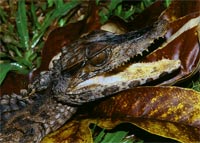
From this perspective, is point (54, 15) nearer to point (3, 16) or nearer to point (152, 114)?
point (3, 16)

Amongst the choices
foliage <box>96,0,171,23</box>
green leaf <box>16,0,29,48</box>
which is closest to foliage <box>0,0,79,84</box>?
green leaf <box>16,0,29,48</box>

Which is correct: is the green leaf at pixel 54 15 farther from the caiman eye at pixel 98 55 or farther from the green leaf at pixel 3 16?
the caiman eye at pixel 98 55

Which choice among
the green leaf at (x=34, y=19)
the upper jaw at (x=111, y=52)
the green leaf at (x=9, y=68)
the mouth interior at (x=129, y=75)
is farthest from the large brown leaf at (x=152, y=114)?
the green leaf at (x=34, y=19)

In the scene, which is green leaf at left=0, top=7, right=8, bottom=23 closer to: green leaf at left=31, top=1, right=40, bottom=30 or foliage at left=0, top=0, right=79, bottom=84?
foliage at left=0, top=0, right=79, bottom=84

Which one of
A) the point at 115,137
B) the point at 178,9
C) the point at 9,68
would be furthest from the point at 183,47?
the point at 9,68

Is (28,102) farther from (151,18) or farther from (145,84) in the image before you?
(151,18)

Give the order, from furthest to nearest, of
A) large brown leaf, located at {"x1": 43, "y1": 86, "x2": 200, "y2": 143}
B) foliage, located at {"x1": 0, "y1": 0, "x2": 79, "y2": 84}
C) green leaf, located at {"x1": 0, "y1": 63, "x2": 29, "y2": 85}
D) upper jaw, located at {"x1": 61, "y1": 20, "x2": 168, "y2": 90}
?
1. foliage, located at {"x1": 0, "y1": 0, "x2": 79, "y2": 84}
2. green leaf, located at {"x1": 0, "y1": 63, "x2": 29, "y2": 85}
3. upper jaw, located at {"x1": 61, "y1": 20, "x2": 168, "y2": 90}
4. large brown leaf, located at {"x1": 43, "y1": 86, "x2": 200, "y2": 143}
